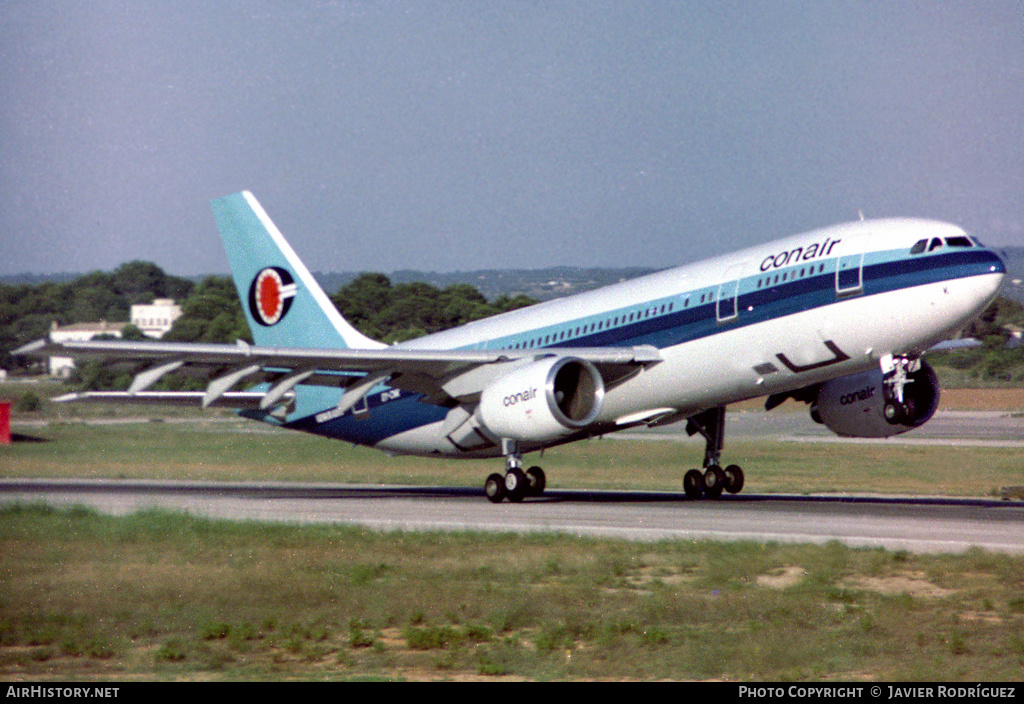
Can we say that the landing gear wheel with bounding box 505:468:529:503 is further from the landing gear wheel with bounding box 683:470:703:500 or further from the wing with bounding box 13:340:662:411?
the landing gear wheel with bounding box 683:470:703:500

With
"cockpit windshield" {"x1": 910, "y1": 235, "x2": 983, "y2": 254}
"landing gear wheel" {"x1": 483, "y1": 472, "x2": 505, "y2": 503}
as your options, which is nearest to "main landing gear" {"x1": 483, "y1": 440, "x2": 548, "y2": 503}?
"landing gear wheel" {"x1": 483, "y1": 472, "x2": 505, "y2": 503}

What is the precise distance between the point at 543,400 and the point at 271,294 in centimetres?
1079

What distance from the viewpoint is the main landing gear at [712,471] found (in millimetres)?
27234

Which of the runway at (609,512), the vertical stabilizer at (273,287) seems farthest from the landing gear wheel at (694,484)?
the vertical stabilizer at (273,287)

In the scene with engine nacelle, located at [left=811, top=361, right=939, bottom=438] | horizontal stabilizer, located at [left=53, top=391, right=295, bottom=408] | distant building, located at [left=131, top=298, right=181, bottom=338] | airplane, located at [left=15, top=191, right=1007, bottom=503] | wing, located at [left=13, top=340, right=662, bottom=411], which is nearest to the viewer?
airplane, located at [left=15, top=191, right=1007, bottom=503]

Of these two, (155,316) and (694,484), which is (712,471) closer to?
(694,484)

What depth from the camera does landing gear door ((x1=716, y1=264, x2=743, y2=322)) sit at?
2352 centimetres

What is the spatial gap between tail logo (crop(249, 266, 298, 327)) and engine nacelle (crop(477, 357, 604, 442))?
827cm

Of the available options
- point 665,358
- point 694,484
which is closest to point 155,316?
point 694,484

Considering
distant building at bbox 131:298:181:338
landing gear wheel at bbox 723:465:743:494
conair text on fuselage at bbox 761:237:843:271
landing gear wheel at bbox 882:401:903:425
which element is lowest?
landing gear wheel at bbox 723:465:743:494

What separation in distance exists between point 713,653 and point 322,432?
2096 cm

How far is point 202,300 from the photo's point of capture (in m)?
74.5
